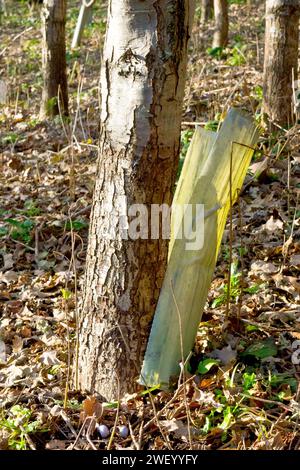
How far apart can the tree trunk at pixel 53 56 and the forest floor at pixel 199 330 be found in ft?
1.99

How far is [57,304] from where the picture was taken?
3.71 meters

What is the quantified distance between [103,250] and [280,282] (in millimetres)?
1317

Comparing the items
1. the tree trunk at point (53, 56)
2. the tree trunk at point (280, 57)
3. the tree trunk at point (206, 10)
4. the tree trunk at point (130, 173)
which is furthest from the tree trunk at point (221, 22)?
the tree trunk at point (130, 173)

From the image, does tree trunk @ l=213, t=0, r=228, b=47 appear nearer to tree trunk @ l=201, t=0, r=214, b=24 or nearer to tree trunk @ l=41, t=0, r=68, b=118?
tree trunk @ l=201, t=0, r=214, b=24

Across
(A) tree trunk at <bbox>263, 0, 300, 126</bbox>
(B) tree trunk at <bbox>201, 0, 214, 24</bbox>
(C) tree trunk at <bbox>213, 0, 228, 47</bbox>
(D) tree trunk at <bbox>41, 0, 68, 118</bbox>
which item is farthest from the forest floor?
(B) tree trunk at <bbox>201, 0, 214, 24</bbox>

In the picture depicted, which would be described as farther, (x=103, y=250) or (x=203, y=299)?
(x=203, y=299)

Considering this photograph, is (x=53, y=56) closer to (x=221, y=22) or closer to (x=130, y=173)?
(x=221, y=22)

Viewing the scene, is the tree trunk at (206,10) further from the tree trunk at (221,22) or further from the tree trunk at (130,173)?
the tree trunk at (130,173)

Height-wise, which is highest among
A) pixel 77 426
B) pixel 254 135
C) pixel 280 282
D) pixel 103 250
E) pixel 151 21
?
pixel 151 21

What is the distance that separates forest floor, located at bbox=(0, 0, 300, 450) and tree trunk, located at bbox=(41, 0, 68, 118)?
61 cm

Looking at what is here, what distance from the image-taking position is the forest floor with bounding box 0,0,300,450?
8.29 ft

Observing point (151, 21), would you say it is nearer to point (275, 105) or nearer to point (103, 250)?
point (103, 250)

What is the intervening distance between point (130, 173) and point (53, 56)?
4807 millimetres

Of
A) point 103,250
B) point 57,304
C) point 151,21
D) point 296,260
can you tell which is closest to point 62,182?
point 57,304
